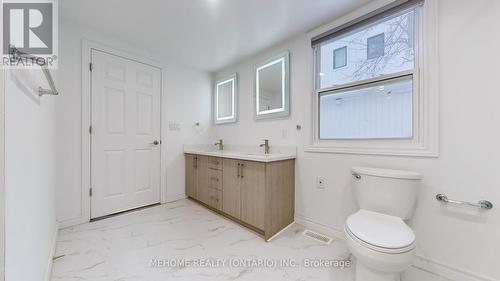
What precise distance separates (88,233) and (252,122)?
7.17ft

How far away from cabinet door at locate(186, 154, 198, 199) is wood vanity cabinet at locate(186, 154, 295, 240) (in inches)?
13.3

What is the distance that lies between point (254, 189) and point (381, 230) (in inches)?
44.0

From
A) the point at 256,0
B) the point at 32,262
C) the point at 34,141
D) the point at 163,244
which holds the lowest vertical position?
the point at 163,244

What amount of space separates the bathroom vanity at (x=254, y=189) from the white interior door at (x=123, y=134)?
839mm

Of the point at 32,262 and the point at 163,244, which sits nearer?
the point at 32,262

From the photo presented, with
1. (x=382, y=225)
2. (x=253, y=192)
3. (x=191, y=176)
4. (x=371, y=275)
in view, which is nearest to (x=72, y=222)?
(x=191, y=176)

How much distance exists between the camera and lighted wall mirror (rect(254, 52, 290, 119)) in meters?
2.43

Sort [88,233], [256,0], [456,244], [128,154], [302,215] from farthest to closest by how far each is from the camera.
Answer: [128,154], [302,215], [88,233], [256,0], [456,244]

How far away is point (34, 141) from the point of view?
3.47ft

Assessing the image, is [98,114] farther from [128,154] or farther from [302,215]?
[302,215]

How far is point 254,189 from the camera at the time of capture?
2.07 m

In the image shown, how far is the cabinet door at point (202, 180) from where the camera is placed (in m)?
2.76

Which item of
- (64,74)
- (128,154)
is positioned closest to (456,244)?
(128,154)

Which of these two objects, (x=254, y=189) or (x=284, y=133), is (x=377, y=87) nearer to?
(x=284, y=133)
